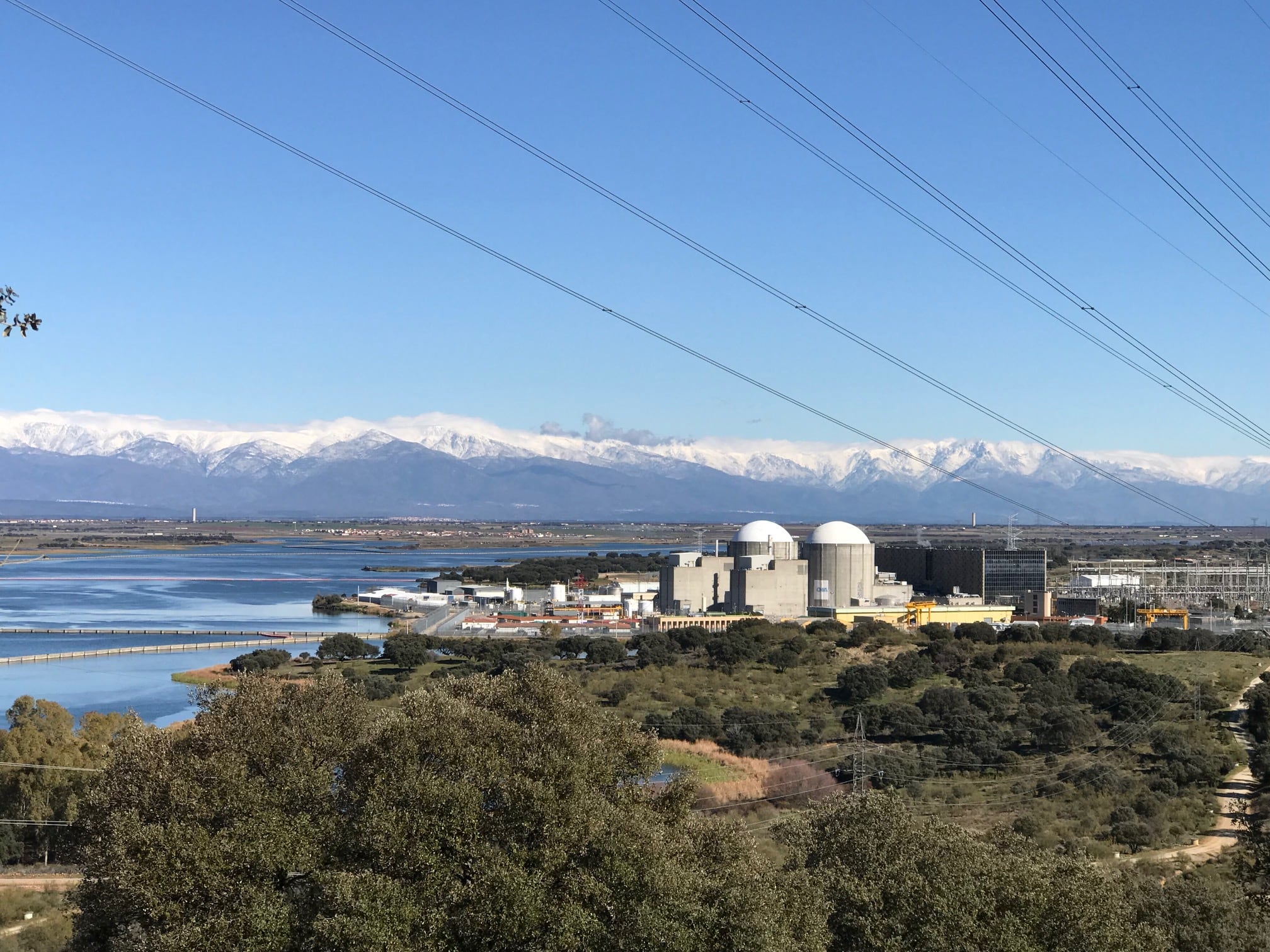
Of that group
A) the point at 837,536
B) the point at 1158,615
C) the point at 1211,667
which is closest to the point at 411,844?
the point at 1211,667

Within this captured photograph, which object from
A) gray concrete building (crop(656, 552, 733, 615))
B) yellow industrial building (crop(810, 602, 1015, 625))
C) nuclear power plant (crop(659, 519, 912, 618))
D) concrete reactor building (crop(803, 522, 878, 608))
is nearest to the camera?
yellow industrial building (crop(810, 602, 1015, 625))

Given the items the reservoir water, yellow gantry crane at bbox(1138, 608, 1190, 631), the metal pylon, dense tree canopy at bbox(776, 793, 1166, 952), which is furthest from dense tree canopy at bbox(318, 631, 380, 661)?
dense tree canopy at bbox(776, 793, 1166, 952)

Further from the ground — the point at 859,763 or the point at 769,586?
the point at 769,586

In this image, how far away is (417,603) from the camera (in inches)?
2739

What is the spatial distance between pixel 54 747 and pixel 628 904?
52.0ft

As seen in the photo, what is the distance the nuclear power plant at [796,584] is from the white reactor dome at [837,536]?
0.04 meters

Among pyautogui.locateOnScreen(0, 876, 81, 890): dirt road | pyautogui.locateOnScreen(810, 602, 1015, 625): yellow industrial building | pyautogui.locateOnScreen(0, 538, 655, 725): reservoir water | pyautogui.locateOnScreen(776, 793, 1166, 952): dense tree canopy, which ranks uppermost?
pyautogui.locateOnScreen(776, 793, 1166, 952): dense tree canopy

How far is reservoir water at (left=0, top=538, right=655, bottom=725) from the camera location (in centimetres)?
4012

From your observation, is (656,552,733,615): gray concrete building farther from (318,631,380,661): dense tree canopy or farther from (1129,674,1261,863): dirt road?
(1129,674,1261,863): dirt road

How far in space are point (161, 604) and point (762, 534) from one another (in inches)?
1473

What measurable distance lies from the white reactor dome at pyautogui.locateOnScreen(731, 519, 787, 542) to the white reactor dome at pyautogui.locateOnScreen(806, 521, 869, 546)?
57 centimetres

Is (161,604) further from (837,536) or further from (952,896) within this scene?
(952,896)

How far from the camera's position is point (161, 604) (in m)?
73.2

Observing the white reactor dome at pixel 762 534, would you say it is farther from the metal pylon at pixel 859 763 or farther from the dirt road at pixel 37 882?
the dirt road at pixel 37 882
